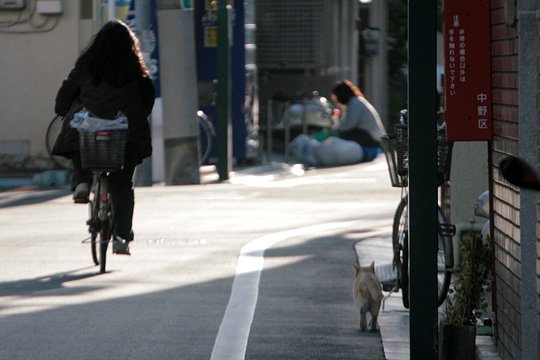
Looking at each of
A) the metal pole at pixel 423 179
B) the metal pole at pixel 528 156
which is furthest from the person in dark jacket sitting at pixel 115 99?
the metal pole at pixel 528 156

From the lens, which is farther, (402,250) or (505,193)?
(402,250)

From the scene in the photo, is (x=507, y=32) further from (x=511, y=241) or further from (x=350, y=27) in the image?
(x=350, y=27)

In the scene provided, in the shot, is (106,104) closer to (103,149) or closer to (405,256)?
(103,149)

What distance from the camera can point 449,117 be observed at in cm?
745

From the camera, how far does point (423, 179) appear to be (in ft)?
21.9

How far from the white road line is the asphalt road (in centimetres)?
1

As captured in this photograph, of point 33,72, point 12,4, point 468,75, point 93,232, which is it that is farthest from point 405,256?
point 12,4

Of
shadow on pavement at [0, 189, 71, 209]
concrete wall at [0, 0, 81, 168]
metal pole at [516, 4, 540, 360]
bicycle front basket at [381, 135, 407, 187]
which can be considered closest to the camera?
metal pole at [516, 4, 540, 360]

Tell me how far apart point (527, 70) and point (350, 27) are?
32.2m

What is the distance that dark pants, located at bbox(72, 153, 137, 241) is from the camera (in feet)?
36.3

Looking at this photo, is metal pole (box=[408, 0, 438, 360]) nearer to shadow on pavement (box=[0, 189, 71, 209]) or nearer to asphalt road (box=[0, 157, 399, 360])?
asphalt road (box=[0, 157, 399, 360])

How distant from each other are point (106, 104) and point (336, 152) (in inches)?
596

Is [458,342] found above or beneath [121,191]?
beneath

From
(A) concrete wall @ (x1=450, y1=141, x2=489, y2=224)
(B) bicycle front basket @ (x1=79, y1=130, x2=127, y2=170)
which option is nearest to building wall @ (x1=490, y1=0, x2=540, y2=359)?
(A) concrete wall @ (x1=450, y1=141, x2=489, y2=224)
